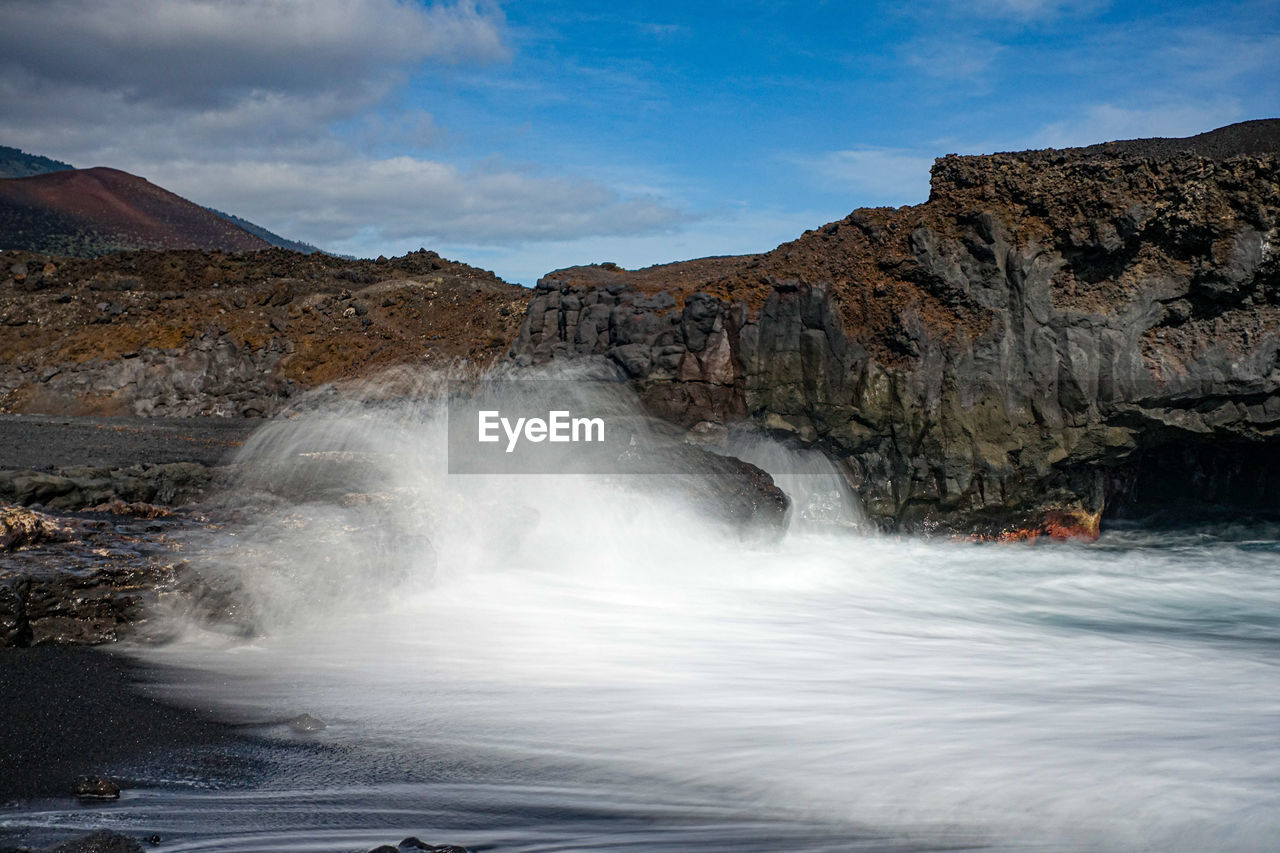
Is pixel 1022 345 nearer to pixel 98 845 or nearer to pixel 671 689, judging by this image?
pixel 671 689

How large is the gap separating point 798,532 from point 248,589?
31.3 ft

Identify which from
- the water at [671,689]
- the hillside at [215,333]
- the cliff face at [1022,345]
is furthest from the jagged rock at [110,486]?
the hillside at [215,333]

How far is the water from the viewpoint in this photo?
4.37 m

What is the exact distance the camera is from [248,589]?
6887 mm

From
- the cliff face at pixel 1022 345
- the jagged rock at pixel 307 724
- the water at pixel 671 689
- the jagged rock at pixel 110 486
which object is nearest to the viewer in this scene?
the water at pixel 671 689

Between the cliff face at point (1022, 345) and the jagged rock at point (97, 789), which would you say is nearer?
the jagged rock at point (97, 789)

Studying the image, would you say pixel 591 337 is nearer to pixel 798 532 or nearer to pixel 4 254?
pixel 798 532

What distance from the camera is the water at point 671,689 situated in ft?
14.3

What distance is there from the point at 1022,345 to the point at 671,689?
31.8 feet

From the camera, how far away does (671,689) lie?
6.56 meters

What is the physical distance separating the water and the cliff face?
2456 millimetres

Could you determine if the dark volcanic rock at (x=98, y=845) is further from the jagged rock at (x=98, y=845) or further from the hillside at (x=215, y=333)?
the hillside at (x=215, y=333)

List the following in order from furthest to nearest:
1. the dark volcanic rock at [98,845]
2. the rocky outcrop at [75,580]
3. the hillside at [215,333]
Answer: the hillside at [215,333], the rocky outcrop at [75,580], the dark volcanic rock at [98,845]

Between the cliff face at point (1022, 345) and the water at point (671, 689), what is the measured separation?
96.7 inches
